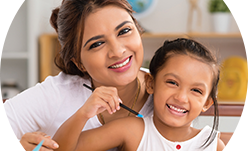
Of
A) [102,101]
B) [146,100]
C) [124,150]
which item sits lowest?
[124,150]

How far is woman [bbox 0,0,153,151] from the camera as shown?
1.10 meters

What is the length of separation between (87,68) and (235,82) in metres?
2.00

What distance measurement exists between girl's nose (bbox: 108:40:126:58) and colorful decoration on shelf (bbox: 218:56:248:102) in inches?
73.6

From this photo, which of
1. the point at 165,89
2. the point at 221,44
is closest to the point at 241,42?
the point at 221,44

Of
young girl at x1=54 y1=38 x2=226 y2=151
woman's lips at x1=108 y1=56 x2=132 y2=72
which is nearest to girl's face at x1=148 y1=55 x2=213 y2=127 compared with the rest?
young girl at x1=54 y1=38 x2=226 y2=151

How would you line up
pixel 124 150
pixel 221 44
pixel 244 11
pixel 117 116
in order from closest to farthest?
pixel 124 150 < pixel 117 116 < pixel 244 11 < pixel 221 44

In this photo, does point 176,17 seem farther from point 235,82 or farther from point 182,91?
point 182,91

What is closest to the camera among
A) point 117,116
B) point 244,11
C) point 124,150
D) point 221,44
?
point 124,150

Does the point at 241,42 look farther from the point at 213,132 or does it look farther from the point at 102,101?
the point at 102,101

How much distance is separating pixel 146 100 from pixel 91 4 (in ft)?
1.57

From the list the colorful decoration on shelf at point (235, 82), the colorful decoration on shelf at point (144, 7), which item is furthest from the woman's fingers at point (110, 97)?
the colorful decoration on shelf at point (144, 7)

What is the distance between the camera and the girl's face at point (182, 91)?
102 cm

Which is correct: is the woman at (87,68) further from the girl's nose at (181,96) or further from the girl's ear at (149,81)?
the girl's nose at (181,96)

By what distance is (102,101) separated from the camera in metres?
0.94
